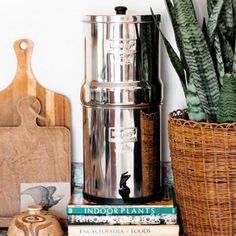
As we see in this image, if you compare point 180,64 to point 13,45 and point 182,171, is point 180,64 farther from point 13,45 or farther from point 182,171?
point 13,45

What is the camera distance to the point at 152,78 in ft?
4.75

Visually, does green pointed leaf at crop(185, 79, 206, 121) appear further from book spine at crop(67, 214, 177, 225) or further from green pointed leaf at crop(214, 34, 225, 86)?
book spine at crop(67, 214, 177, 225)

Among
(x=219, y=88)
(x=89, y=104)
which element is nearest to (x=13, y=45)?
(x=89, y=104)

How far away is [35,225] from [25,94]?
374 millimetres

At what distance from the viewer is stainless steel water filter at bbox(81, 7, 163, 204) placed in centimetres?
141

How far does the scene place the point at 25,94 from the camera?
1594mm

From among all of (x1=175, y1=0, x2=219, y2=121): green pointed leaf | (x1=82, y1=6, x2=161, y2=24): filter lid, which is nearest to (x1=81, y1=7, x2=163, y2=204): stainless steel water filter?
(x1=82, y1=6, x2=161, y2=24): filter lid

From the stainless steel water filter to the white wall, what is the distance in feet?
0.43

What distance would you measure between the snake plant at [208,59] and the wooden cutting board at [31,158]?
362mm

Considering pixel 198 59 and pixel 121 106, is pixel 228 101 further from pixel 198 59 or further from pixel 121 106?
pixel 121 106

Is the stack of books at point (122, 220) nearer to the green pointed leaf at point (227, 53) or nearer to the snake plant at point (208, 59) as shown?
the snake plant at point (208, 59)

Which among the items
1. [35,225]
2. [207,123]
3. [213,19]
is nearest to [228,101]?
[207,123]

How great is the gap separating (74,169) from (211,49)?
48 cm

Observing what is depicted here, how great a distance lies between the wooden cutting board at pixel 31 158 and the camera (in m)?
1.57
